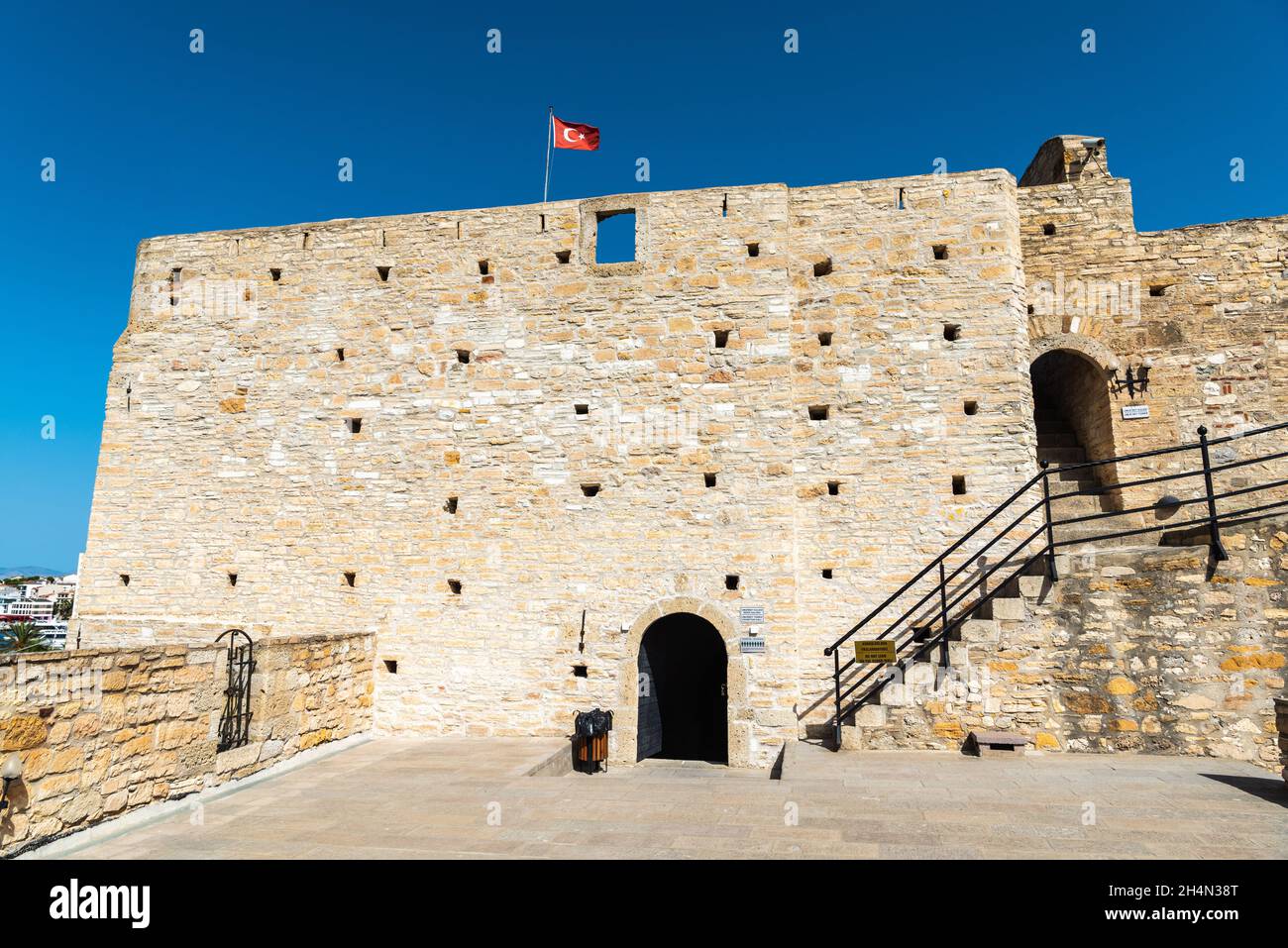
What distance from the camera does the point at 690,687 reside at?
1358 centimetres

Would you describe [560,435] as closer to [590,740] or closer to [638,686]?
[638,686]

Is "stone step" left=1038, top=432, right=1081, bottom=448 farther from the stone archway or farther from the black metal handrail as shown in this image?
the stone archway

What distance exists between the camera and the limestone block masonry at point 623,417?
1026cm

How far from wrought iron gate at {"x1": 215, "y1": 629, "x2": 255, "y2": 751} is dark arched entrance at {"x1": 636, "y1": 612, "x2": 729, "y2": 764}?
211 inches

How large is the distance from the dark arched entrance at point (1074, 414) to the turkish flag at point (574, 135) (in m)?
7.70

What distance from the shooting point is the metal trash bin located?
30.0ft

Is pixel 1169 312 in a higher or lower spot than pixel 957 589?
higher

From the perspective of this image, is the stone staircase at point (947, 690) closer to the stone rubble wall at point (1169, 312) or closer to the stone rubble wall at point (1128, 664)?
the stone rubble wall at point (1128, 664)

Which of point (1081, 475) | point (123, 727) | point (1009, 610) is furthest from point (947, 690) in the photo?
point (123, 727)

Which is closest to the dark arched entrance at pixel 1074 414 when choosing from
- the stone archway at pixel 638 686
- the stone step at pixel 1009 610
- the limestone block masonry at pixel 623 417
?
the limestone block masonry at pixel 623 417

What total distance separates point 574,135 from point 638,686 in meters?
8.60
